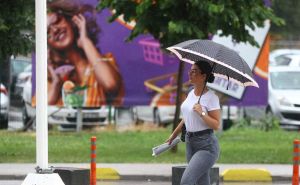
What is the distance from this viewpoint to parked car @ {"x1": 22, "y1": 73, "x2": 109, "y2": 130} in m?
24.9

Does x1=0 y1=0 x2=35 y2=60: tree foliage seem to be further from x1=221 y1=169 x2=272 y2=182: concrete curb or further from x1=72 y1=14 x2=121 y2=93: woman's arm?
x1=72 y1=14 x2=121 y2=93: woman's arm

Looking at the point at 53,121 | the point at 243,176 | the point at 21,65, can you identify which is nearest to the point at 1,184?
the point at 243,176

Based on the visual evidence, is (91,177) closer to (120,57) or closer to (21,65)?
(120,57)

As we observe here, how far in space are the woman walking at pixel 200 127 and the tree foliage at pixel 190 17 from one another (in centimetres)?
795

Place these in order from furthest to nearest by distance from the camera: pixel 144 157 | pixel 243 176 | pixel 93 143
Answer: pixel 144 157 → pixel 243 176 → pixel 93 143

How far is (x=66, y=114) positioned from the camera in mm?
24938

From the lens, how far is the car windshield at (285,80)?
27.6 m

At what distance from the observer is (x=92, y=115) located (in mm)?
25250

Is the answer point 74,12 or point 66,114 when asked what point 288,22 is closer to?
point 74,12

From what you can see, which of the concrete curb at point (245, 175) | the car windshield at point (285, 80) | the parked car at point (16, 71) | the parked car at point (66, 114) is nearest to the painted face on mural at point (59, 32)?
the parked car at point (66, 114)

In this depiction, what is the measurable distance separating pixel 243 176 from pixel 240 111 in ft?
35.6

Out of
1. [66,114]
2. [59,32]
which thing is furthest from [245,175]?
[59,32]

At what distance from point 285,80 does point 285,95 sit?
3.77 ft

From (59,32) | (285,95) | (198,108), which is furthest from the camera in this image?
(285,95)
